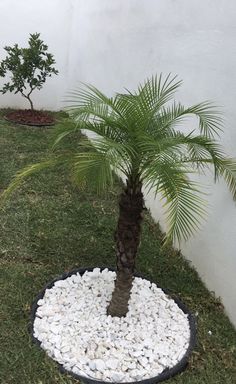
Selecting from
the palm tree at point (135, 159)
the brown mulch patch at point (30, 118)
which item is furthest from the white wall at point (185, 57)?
the brown mulch patch at point (30, 118)

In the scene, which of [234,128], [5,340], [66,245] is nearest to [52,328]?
[5,340]

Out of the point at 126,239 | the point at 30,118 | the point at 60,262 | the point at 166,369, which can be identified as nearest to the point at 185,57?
the point at 126,239

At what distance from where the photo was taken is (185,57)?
10.8 feet

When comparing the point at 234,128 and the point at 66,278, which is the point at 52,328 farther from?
the point at 234,128

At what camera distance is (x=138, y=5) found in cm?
430

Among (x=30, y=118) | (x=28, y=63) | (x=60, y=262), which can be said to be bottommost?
(x=60, y=262)

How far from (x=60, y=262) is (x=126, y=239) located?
101cm

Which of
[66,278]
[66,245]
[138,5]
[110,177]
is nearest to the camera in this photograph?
[110,177]

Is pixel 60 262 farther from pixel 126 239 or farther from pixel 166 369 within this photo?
pixel 166 369

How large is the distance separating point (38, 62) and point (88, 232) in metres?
3.98

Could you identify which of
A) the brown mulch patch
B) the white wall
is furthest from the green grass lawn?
the brown mulch patch

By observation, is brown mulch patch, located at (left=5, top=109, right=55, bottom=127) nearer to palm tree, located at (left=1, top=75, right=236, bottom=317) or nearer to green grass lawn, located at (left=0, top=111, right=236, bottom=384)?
green grass lawn, located at (left=0, top=111, right=236, bottom=384)

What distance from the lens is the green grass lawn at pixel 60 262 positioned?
2.25 m

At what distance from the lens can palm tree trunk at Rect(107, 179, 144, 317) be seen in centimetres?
221
